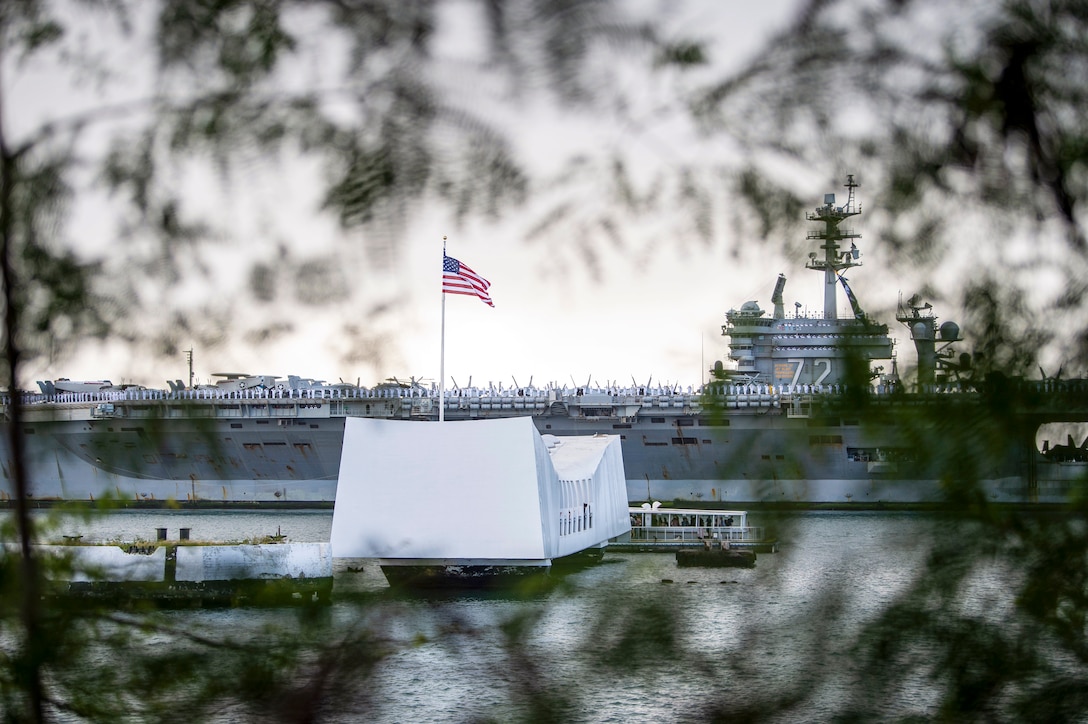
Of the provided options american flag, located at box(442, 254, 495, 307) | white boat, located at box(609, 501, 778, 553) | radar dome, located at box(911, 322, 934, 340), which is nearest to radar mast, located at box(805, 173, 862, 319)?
radar dome, located at box(911, 322, 934, 340)

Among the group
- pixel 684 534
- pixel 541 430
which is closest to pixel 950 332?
pixel 684 534

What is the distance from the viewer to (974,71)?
2.39 meters

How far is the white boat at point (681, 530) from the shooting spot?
89.6ft

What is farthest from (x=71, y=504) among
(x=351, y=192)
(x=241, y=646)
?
(x=351, y=192)

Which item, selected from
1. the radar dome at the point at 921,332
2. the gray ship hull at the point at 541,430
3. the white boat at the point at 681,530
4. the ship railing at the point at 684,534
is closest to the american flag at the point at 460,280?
the gray ship hull at the point at 541,430

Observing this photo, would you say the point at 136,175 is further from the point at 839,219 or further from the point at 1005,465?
the point at 1005,465

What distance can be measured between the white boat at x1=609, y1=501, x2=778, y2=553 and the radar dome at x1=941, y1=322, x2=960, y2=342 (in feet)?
75.6

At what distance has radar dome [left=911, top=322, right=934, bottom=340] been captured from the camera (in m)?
2.51

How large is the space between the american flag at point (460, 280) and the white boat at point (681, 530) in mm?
21534

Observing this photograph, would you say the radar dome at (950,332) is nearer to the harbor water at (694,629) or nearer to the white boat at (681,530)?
the harbor water at (694,629)

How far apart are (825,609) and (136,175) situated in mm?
A: 1727

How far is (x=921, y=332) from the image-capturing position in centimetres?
266

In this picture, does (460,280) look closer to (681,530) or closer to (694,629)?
(694,629)

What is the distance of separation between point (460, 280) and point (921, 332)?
5.09 ft
